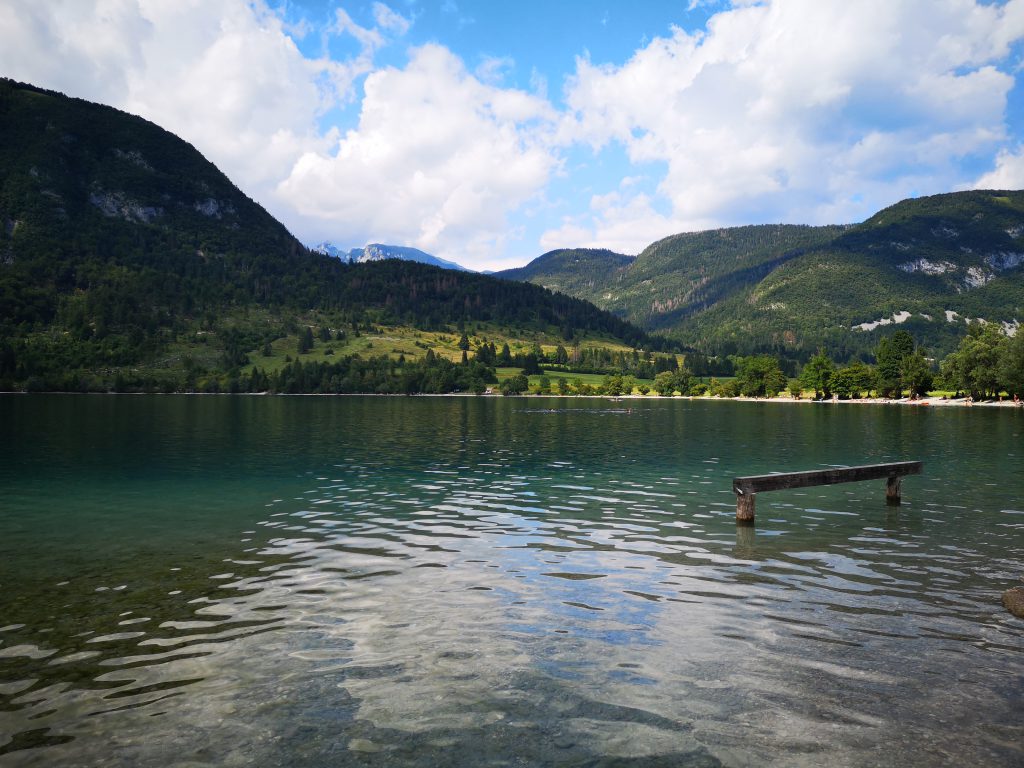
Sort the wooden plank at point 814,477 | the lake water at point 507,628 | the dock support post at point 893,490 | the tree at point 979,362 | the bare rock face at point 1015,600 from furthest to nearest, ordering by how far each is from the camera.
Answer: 1. the tree at point 979,362
2. the dock support post at point 893,490
3. the wooden plank at point 814,477
4. the bare rock face at point 1015,600
5. the lake water at point 507,628

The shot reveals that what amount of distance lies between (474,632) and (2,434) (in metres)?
85.6

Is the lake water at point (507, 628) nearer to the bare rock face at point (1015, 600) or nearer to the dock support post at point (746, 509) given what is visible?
the bare rock face at point (1015, 600)

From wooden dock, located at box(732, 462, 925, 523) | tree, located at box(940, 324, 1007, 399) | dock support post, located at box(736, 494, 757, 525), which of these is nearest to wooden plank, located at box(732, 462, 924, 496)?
wooden dock, located at box(732, 462, 925, 523)

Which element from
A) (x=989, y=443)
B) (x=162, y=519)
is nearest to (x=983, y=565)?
(x=162, y=519)

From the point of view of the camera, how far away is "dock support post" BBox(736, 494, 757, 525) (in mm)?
28277

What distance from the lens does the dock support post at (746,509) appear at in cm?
2828

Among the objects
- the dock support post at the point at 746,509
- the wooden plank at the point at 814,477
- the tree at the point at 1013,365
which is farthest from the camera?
the tree at the point at 1013,365

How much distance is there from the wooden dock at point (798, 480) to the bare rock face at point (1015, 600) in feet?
35.4

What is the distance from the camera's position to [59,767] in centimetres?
933

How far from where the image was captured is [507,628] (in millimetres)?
15297

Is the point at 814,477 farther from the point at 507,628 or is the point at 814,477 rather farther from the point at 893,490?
the point at 507,628

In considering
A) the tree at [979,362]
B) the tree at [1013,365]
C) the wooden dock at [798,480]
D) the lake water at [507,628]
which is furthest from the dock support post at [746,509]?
the tree at [979,362]

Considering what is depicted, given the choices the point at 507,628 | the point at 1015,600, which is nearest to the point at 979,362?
the point at 1015,600

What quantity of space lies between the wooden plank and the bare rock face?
10.8 m
